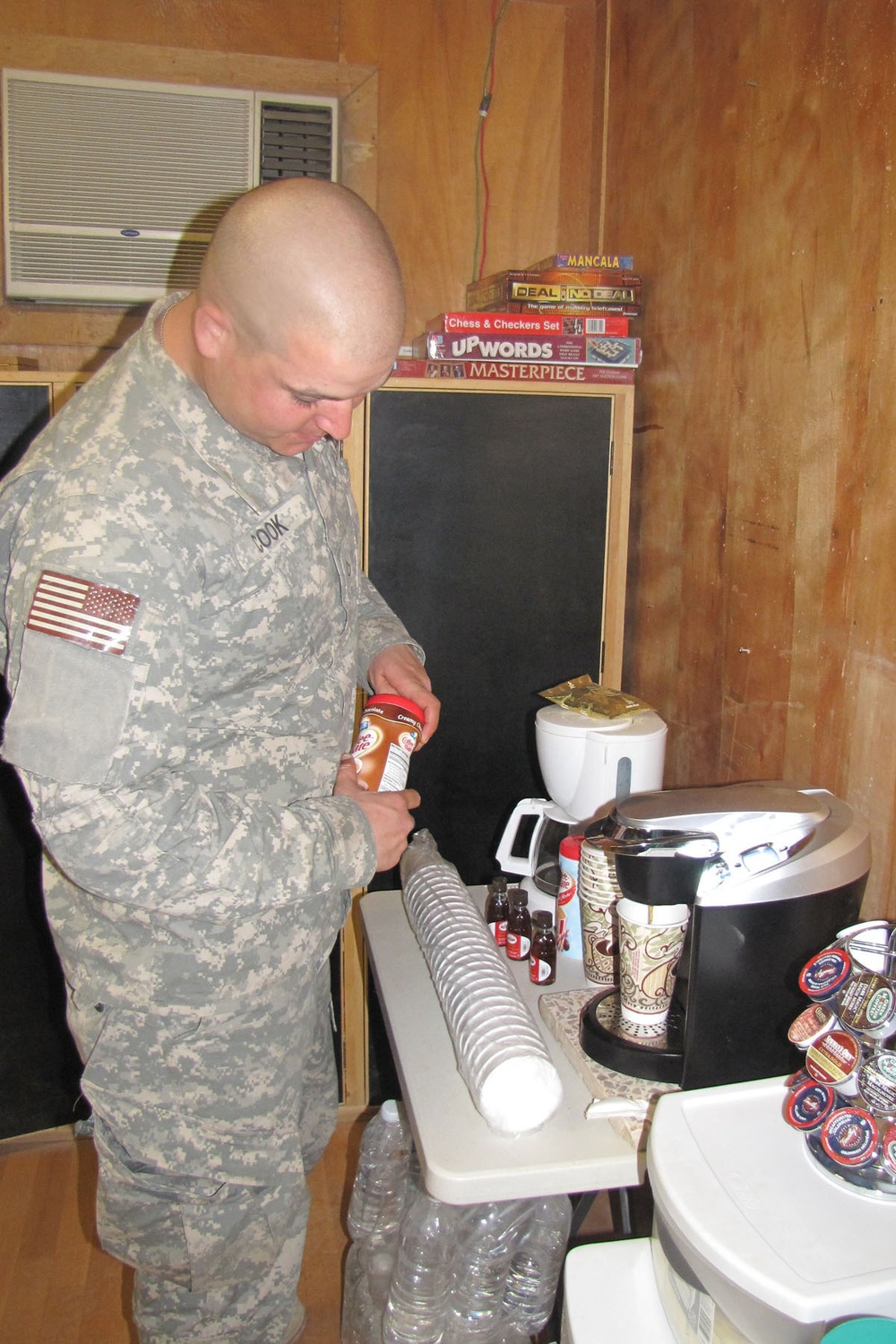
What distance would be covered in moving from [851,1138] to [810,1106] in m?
0.04

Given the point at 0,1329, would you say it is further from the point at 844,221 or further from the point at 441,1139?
the point at 844,221

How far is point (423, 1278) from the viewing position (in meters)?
1.34

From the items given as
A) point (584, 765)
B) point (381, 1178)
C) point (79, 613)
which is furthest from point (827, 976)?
point (381, 1178)

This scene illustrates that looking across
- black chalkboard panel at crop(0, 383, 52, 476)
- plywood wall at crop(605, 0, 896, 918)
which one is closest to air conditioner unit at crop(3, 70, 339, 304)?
black chalkboard panel at crop(0, 383, 52, 476)

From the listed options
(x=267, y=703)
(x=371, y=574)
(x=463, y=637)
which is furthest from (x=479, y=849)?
(x=267, y=703)

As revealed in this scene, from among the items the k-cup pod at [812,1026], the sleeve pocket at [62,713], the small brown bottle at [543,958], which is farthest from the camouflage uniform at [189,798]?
the k-cup pod at [812,1026]

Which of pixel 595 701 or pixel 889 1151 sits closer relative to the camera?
pixel 889 1151

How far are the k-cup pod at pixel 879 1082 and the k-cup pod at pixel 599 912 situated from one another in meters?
0.42

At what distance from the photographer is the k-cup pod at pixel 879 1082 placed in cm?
76

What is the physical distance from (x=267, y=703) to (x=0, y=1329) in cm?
130

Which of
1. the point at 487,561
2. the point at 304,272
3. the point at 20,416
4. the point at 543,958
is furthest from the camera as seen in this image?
the point at 487,561

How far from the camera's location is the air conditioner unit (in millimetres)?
1972

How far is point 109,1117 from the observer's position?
3.76ft

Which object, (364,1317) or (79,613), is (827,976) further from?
(364,1317)
